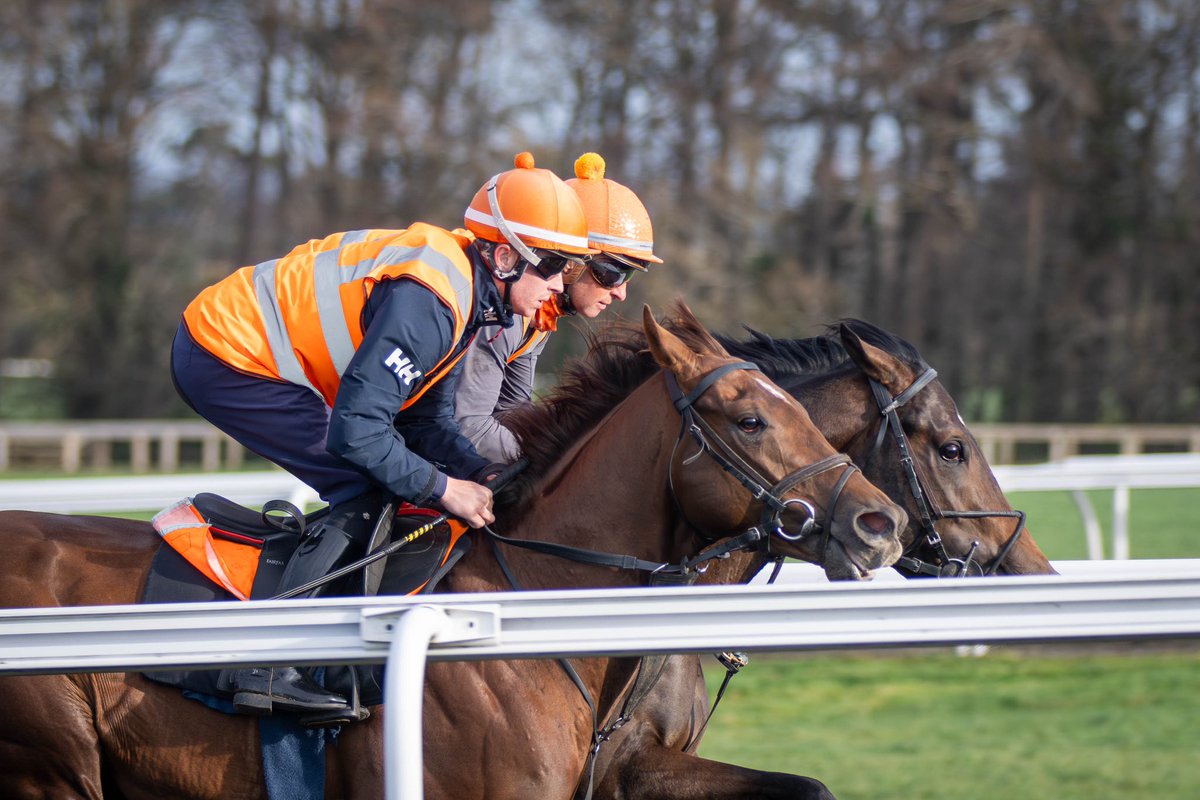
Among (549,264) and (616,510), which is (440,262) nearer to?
(549,264)

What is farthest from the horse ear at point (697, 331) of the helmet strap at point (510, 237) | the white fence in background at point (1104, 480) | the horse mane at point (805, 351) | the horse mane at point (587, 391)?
the white fence in background at point (1104, 480)

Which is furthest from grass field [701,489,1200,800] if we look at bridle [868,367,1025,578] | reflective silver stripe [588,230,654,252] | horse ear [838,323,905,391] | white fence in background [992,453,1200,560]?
reflective silver stripe [588,230,654,252]

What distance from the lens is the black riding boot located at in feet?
8.24

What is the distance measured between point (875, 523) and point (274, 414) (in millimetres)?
1333

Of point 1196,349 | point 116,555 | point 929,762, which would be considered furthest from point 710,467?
point 1196,349

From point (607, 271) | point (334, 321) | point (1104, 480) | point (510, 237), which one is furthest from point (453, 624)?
point (1104, 480)

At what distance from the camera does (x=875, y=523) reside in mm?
2580

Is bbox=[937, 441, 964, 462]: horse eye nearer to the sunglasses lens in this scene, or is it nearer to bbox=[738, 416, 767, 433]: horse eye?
bbox=[738, 416, 767, 433]: horse eye

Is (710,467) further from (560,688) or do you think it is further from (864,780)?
(864,780)

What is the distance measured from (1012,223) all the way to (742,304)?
4126 millimetres

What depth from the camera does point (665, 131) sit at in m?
17.1

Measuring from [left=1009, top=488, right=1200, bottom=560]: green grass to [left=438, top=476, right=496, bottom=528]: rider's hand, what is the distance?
4.34 meters

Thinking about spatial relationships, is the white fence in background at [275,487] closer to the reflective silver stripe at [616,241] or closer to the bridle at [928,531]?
the reflective silver stripe at [616,241]

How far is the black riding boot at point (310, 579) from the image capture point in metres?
2.51
